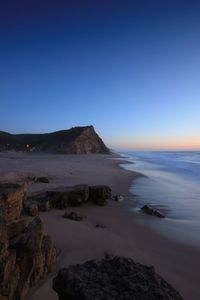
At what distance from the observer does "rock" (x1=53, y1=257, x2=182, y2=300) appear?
342cm

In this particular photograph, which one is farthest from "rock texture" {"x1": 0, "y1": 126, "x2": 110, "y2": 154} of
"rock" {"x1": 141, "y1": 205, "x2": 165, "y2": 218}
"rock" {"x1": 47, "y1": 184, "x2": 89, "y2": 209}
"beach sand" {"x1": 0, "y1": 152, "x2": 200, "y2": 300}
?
"beach sand" {"x1": 0, "y1": 152, "x2": 200, "y2": 300}

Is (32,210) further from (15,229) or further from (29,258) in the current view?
(29,258)

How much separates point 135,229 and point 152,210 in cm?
226

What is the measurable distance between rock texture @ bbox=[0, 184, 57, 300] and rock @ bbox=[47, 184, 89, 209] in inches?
208

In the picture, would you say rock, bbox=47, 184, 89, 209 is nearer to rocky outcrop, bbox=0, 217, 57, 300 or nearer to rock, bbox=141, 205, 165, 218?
rock, bbox=141, 205, 165, 218

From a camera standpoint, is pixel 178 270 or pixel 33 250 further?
pixel 178 270

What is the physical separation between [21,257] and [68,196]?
6.98 m

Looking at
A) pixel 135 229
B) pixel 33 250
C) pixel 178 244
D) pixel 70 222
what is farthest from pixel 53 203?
pixel 33 250

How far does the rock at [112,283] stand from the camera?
3424mm

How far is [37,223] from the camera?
5609 millimetres

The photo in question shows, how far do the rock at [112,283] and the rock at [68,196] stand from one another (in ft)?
24.8

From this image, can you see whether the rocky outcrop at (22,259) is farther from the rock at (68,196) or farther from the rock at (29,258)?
the rock at (68,196)

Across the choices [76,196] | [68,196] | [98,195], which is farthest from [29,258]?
[98,195]

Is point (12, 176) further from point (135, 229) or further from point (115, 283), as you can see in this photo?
point (115, 283)
